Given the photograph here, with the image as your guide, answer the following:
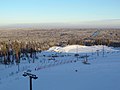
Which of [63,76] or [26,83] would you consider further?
[63,76]

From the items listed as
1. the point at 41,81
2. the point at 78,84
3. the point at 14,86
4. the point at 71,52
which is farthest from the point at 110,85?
the point at 71,52

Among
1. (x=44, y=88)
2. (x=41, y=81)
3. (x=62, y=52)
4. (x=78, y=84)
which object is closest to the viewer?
(x=44, y=88)

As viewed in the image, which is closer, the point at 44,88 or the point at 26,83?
the point at 44,88

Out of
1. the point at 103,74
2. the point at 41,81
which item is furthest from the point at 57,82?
the point at 103,74

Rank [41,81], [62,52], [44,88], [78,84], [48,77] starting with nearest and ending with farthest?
[44,88], [78,84], [41,81], [48,77], [62,52]

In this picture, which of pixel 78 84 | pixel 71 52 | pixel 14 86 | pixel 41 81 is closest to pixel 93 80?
pixel 78 84

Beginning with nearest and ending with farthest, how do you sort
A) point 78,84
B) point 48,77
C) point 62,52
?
point 78,84 → point 48,77 → point 62,52

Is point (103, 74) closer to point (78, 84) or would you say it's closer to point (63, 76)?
point (63, 76)

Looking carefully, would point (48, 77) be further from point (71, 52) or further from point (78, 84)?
point (71, 52)

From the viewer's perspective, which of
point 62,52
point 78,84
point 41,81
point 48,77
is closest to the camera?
point 78,84
